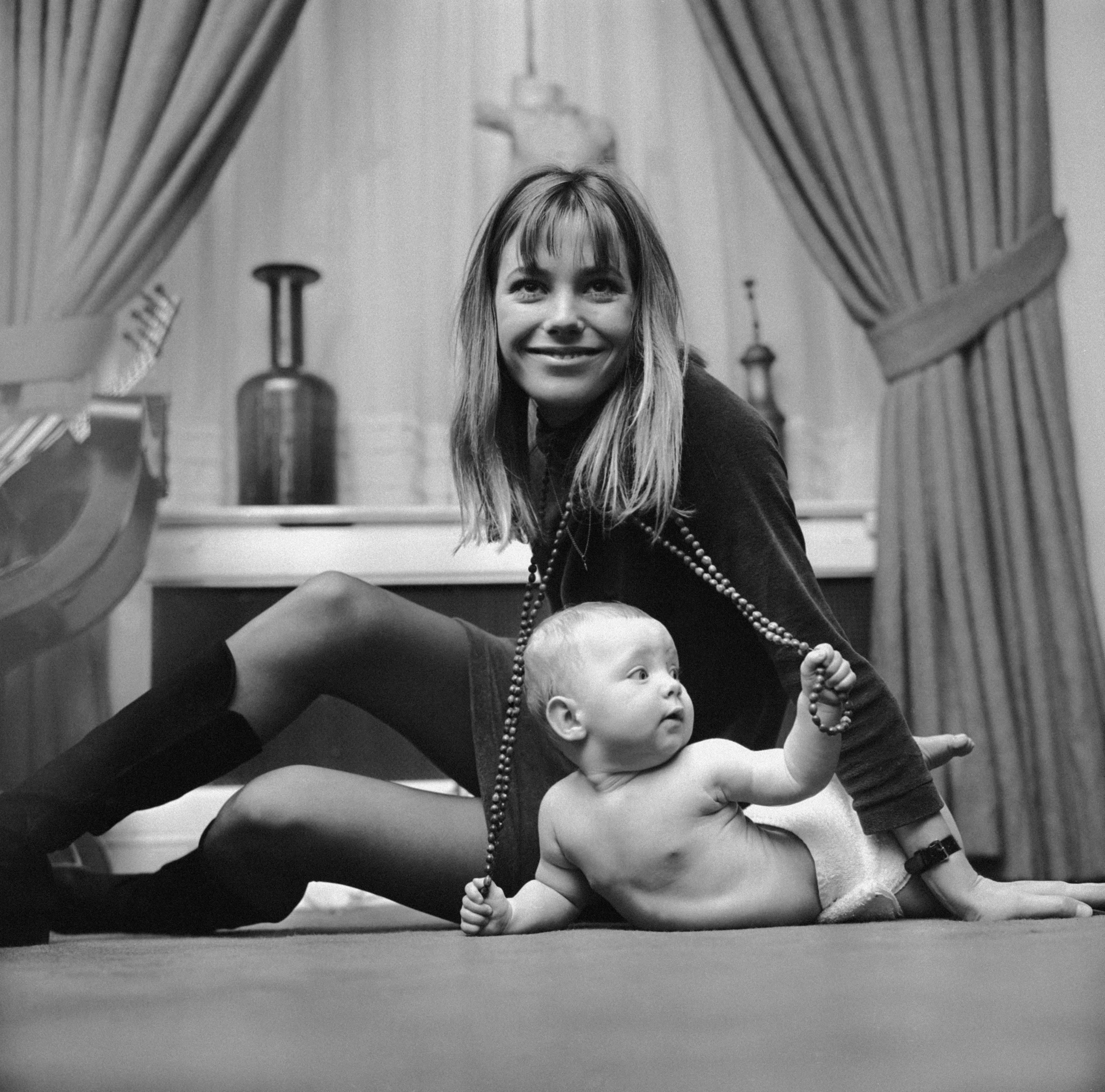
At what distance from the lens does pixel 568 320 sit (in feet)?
3.10

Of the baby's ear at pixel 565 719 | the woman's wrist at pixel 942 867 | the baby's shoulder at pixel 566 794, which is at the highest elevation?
the baby's ear at pixel 565 719

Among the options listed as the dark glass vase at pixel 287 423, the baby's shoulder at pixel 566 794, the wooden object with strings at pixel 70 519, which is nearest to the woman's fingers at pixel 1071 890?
the baby's shoulder at pixel 566 794

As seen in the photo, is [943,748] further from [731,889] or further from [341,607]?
[341,607]

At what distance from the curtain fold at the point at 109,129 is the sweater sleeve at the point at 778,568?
4.99ft

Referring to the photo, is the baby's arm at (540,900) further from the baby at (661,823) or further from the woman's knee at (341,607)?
the woman's knee at (341,607)

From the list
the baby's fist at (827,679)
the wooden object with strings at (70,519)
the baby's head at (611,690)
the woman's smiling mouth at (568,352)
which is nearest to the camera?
the baby's fist at (827,679)

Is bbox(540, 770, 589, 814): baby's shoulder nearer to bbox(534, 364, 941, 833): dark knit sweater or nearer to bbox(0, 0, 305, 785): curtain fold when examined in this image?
bbox(534, 364, 941, 833): dark knit sweater

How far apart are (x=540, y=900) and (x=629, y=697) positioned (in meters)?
0.18

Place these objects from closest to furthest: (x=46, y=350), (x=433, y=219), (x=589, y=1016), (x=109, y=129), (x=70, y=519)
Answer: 1. (x=589, y=1016)
2. (x=70, y=519)
3. (x=46, y=350)
4. (x=109, y=129)
5. (x=433, y=219)

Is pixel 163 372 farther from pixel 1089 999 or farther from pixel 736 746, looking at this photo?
pixel 1089 999

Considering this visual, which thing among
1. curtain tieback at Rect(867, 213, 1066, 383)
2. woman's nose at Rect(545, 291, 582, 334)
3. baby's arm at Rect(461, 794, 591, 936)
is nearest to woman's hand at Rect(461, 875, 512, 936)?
baby's arm at Rect(461, 794, 591, 936)

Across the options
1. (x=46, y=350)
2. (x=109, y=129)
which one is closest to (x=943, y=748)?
(x=46, y=350)

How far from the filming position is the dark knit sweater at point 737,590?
86 cm

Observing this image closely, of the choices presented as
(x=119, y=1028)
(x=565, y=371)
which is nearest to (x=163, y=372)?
(x=565, y=371)
